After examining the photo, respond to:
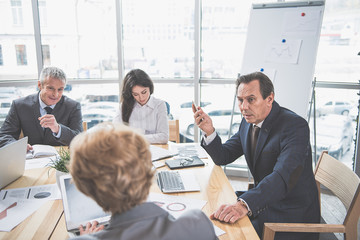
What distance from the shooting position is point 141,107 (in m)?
2.81

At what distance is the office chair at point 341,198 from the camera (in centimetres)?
138

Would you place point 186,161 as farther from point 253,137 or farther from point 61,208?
point 61,208

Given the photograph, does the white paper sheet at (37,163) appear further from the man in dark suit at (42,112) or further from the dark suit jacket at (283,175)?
the dark suit jacket at (283,175)

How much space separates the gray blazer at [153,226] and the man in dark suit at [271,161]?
0.51 m

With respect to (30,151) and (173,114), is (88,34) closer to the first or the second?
(173,114)

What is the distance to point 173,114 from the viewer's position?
12.9 ft

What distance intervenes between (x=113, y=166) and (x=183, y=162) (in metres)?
1.20

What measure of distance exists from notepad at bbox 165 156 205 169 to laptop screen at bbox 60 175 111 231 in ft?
2.25

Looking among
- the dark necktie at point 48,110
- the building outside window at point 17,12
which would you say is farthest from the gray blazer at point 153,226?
the building outside window at point 17,12

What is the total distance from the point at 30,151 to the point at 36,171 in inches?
13.1

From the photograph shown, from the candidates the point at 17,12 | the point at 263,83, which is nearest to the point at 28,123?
the point at 17,12

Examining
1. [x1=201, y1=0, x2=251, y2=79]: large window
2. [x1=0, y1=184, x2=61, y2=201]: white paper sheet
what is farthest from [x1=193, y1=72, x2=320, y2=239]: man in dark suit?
[x1=201, y1=0, x2=251, y2=79]: large window

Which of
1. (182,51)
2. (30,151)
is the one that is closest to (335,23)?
(182,51)

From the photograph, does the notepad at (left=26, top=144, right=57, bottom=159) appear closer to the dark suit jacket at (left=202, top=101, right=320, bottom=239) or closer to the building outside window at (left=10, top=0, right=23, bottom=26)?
the dark suit jacket at (left=202, top=101, right=320, bottom=239)
